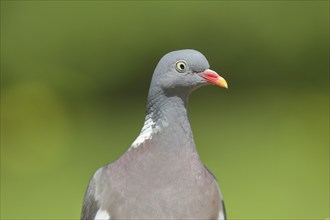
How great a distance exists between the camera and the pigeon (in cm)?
192

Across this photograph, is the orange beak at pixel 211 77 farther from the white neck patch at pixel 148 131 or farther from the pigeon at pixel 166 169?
the white neck patch at pixel 148 131

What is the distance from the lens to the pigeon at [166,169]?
192 cm

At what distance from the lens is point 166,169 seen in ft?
6.40

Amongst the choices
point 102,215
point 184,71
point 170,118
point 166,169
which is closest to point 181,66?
point 184,71

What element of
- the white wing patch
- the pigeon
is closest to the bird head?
the pigeon

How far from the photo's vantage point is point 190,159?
77.9 inches

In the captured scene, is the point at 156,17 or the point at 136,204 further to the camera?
the point at 156,17

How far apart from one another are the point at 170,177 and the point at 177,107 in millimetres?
190

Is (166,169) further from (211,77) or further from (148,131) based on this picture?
(211,77)

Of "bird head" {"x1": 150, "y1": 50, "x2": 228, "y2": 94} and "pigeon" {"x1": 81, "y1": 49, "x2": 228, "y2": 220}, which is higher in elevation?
"bird head" {"x1": 150, "y1": 50, "x2": 228, "y2": 94}

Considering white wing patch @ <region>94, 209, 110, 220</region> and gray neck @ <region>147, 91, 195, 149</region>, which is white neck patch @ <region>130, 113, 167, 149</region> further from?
white wing patch @ <region>94, 209, 110, 220</region>

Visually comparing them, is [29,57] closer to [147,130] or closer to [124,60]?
[124,60]

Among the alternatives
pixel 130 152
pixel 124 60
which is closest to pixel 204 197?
pixel 130 152

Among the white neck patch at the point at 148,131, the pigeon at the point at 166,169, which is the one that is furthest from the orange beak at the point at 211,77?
the white neck patch at the point at 148,131
